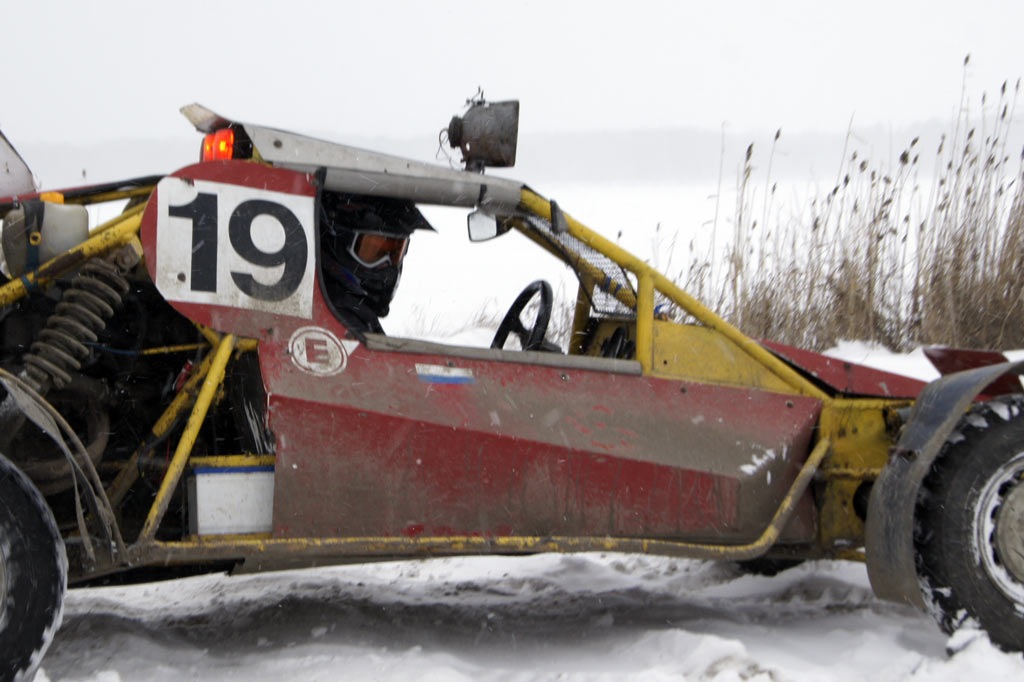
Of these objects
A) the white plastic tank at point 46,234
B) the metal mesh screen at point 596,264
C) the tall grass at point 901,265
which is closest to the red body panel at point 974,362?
the metal mesh screen at point 596,264

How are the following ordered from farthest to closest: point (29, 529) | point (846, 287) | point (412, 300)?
point (412, 300) < point (846, 287) < point (29, 529)

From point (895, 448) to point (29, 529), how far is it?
8.81 feet

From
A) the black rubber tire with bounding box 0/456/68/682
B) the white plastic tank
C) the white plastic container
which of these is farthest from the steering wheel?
the black rubber tire with bounding box 0/456/68/682

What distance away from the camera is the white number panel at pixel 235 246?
11.3 ft

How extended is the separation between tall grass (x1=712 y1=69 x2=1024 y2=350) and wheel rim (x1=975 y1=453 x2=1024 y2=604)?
156 inches

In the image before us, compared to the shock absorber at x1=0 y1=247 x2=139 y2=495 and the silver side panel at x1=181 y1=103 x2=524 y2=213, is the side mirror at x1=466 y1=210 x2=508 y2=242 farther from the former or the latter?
the shock absorber at x1=0 y1=247 x2=139 y2=495

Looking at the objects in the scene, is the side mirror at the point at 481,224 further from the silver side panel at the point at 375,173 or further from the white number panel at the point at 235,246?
the white number panel at the point at 235,246


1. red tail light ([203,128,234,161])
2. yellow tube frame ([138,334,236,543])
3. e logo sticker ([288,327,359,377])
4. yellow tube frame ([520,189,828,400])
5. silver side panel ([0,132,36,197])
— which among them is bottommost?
yellow tube frame ([138,334,236,543])

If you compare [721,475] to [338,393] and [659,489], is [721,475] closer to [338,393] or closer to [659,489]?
[659,489]

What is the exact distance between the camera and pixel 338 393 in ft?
11.3

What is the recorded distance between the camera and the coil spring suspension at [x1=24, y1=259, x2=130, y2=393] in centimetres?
335

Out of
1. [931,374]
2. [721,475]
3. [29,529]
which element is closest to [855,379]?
[721,475]

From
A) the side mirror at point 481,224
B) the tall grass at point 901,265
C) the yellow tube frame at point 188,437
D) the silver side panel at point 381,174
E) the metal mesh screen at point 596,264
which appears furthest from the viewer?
the tall grass at point 901,265

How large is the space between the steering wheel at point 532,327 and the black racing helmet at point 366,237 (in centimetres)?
59
